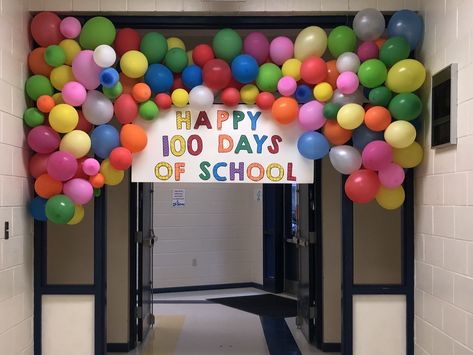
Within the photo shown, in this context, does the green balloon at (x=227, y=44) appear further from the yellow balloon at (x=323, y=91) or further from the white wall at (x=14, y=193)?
the white wall at (x=14, y=193)

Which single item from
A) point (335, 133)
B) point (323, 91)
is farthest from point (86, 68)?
point (335, 133)

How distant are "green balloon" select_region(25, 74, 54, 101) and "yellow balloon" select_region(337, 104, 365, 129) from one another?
1858mm

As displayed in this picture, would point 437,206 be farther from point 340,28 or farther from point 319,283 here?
point 319,283

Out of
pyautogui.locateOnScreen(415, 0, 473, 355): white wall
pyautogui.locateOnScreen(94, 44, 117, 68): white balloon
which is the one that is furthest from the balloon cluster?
pyautogui.locateOnScreen(415, 0, 473, 355): white wall

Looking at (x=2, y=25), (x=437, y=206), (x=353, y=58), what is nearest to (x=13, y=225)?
(x=2, y=25)

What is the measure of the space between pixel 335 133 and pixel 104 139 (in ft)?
4.80

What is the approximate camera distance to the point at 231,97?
3559 millimetres

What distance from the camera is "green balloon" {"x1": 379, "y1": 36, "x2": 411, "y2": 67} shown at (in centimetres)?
333

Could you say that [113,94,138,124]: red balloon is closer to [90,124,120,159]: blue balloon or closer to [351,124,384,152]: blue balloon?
[90,124,120,159]: blue balloon

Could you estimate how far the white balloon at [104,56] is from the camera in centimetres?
328

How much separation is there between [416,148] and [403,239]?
0.66m

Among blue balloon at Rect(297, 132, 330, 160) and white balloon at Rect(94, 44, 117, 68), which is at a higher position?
white balloon at Rect(94, 44, 117, 68)

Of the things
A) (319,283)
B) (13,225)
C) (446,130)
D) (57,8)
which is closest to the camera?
(446,130)

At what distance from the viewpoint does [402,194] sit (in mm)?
3479
